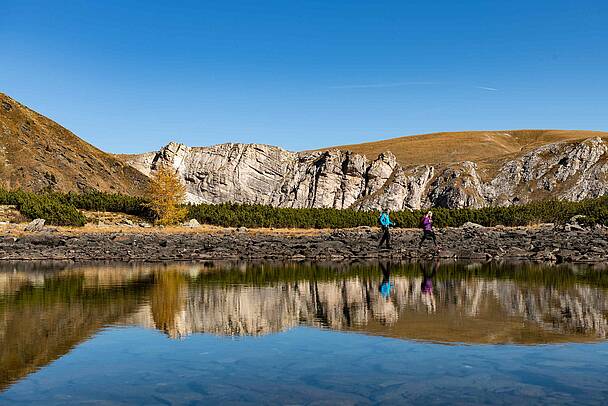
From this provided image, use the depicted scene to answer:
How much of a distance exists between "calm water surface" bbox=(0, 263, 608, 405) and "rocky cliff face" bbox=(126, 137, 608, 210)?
2987 inches

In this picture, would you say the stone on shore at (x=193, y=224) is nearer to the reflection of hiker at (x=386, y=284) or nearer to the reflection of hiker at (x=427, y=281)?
the reflection of hiker at (x=386, y=284)

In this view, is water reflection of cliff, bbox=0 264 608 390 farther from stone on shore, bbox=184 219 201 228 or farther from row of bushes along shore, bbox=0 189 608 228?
row of bushes along shore, bbox=0 189 608 228

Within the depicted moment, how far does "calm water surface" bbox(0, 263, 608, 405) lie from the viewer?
739 centimetres

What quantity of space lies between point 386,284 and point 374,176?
8141 centimetres

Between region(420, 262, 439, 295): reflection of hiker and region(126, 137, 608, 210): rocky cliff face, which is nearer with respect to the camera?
region(420, 262, 439, 295): reflection of hiker

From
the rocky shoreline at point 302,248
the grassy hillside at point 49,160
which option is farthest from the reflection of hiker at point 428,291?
the grassy hillside at point 49,160

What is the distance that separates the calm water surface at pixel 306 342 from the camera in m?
7.39

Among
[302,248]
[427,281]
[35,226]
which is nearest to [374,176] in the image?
[35,226]

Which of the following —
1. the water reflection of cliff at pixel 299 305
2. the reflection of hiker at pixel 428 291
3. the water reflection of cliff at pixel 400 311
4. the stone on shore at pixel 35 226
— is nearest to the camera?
the water reflection of cliff at pixel 299 305

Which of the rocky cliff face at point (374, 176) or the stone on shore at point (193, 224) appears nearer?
the stone on shore at point (193, 224)

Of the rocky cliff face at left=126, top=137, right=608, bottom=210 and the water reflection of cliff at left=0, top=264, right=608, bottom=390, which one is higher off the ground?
the rocky cliff face at left=126, top=137, right=608, bottom=210

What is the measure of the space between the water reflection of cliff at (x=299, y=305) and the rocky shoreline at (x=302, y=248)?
6944 mm

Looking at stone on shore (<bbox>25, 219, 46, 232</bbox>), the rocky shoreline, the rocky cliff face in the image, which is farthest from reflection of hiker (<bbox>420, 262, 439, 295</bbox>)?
the rocky cliff face

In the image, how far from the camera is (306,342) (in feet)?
33.6
